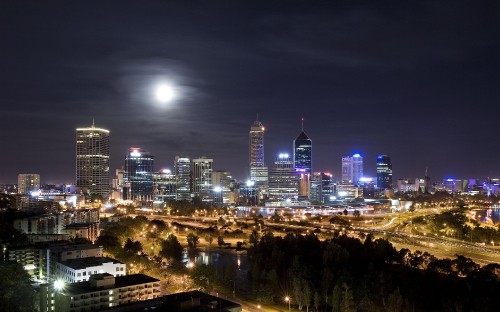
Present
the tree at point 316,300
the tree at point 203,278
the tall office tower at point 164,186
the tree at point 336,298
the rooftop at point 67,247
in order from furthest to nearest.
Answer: the tall office tower at point 164,186, the rooftop at point 67,247, the tree at point 203,278, the tree at point 316,300, the tree at point 336,298

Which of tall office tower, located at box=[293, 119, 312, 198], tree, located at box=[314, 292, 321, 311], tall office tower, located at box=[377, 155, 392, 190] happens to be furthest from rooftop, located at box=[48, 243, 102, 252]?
tall office tower, located at box=[377, 155, 392, 190]

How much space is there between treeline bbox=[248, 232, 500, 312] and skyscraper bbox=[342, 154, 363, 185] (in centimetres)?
6576

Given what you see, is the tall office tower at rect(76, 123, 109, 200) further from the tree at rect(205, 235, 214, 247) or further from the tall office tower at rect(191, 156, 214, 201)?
the tree at rect(205, 235, 214, 247)

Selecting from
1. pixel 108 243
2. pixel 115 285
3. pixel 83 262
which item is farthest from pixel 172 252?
pixel 115 285

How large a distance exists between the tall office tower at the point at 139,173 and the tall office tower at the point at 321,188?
19.9 metres

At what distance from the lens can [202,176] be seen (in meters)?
56.2

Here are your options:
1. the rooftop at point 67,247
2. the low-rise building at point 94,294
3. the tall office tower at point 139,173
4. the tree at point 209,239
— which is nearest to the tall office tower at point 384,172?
the tall office tower at point 139,173

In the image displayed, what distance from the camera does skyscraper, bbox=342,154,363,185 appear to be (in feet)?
264

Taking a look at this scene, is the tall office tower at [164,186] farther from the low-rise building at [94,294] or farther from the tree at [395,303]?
the tree at [395,303]

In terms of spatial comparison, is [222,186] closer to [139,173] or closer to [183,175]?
[183,175]

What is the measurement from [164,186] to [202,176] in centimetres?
465

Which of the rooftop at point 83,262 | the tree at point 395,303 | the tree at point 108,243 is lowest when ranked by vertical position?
the tree at point 395,303

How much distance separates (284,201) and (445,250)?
109 feet

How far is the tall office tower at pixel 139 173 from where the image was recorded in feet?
178
